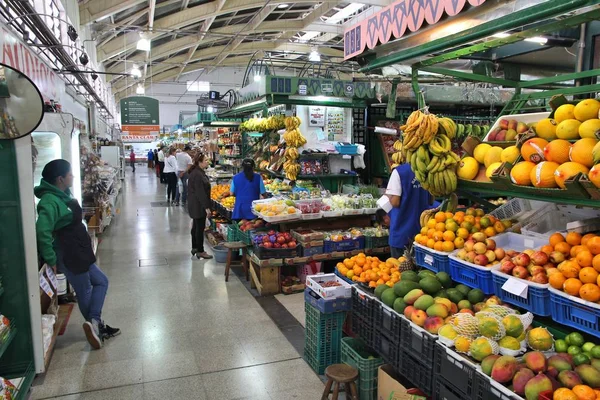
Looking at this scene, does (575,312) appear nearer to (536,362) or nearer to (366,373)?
(536,362)

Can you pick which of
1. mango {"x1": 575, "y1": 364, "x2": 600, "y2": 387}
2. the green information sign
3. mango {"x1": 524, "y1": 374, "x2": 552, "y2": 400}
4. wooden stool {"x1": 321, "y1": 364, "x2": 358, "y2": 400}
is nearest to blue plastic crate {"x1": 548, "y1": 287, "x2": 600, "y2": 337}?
mango {"x1": 575, "y1": 364, "x2": 600, "y2": 387}

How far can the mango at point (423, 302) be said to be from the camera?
269 cm

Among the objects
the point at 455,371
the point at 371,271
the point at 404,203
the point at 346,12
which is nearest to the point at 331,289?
the point at 371,271

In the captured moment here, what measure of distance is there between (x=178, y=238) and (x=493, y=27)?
25.8 ft

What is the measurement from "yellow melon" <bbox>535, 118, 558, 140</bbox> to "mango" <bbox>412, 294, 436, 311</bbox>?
1175 millimetres

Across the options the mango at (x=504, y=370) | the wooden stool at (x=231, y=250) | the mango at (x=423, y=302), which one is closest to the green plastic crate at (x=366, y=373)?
the mango at (x=423, y=302)

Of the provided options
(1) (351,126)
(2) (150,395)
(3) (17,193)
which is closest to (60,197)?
(3) (17,193)

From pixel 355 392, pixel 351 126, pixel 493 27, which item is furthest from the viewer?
pixel 351 126

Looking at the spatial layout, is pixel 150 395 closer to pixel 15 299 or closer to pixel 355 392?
pixel 15 299

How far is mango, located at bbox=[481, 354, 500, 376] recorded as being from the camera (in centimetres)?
207

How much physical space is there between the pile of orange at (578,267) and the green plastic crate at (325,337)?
176 cm

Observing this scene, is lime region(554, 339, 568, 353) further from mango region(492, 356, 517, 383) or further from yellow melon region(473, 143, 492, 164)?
yellow melon region(473, 143, 492, 164)

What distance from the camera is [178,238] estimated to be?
9070mm

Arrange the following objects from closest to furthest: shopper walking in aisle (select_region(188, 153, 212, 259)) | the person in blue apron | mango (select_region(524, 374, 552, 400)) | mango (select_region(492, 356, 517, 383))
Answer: mango (select_region(524, 374, 552, 400)), mango (select_region(492, 356, 517, 383)), the person in blue apron, shopper walking in aisle (select_region(188, 153, 212, 259))
